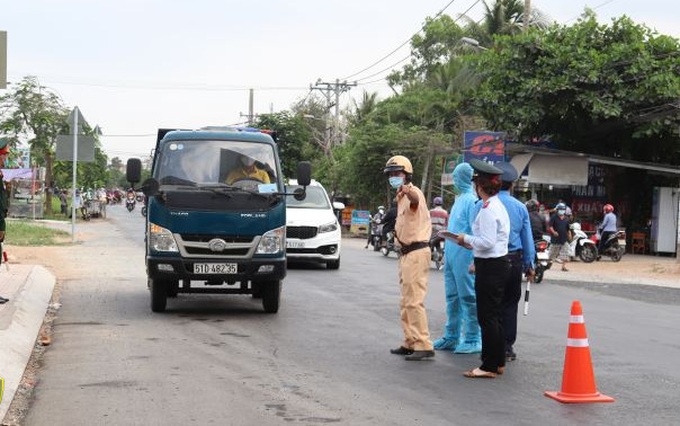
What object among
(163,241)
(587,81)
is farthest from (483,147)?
(163,241)

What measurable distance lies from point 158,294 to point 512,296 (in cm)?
496

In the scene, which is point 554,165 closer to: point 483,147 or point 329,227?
point 483,147

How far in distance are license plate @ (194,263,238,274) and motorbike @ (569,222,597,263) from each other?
1773cm

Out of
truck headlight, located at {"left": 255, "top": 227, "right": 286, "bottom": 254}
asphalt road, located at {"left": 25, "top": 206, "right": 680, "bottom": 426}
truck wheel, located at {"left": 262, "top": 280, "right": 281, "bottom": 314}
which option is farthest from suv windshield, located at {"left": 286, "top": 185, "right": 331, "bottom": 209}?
truck headlight, located at {"left": 255, "top": 227, "right": 286, "bottom": 254}

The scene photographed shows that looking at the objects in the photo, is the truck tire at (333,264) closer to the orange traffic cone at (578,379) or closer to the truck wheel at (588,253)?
the truck wheel at (588,253)

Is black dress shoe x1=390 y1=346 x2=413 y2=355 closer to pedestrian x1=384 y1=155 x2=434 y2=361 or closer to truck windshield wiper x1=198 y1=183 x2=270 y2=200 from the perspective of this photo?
pedestrian x1=384 y1=155 x2=434 y2=361

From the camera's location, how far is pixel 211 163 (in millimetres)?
11625

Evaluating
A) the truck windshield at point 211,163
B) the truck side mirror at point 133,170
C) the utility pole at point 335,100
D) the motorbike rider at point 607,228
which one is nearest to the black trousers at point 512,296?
the truck windshield at point 211,163

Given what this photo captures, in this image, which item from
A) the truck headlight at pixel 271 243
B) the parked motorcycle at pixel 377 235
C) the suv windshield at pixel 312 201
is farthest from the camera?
the parked motorcycle at pixel 377 235

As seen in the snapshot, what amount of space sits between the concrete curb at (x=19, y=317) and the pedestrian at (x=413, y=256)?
3550 mm

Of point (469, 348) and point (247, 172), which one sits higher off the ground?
point (247, 172)

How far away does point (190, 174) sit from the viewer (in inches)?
455

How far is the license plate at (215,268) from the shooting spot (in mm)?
11055

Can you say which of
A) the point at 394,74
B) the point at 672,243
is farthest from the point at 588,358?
the point at 394,74
